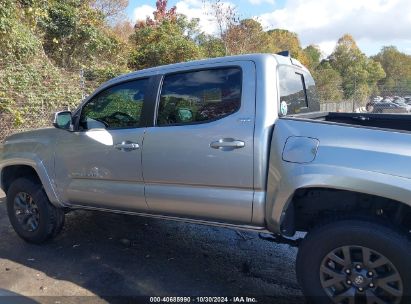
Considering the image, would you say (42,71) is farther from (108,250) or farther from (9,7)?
(108,250)

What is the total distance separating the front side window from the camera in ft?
13.4

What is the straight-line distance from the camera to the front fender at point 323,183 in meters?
2.75

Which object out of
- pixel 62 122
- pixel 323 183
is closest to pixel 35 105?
pixel 62 122

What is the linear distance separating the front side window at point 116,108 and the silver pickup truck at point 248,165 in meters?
0.01

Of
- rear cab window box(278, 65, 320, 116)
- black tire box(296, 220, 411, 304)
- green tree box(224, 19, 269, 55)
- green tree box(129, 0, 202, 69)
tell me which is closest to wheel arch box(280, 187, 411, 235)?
black tire box(296, 220, 411, 304)

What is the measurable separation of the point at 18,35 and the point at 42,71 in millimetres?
1107

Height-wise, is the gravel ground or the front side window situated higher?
the front side window

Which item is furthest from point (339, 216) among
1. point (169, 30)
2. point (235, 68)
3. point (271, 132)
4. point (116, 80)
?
point (169, 30)

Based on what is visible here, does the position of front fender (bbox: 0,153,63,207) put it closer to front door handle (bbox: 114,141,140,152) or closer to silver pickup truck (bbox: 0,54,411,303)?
silver pickup truck (bbox: 0,54,411,303)

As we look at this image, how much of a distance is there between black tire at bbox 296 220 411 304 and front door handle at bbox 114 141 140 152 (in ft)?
5.56

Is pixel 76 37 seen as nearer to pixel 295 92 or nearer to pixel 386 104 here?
pixel 295 92

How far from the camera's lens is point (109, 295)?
3654mm

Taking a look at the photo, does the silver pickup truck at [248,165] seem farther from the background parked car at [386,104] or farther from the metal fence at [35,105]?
the background parked car at [386,104]

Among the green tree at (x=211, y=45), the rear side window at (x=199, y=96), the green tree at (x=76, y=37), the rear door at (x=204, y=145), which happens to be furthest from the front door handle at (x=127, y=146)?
the green tree at (x=211, y=45)
